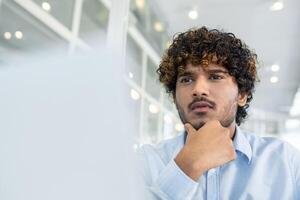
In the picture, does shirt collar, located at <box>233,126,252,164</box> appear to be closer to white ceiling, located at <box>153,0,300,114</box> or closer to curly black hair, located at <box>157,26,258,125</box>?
curly black hair, located at <box>157,26,258,125</box>

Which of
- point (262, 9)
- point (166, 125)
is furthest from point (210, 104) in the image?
point (262, 9)

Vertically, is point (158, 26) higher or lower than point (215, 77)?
higher

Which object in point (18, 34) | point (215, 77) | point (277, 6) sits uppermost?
point (277, 6)

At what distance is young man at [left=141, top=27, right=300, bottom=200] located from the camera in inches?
27.2

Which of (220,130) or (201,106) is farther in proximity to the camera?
(201,106)

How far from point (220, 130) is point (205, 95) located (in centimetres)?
33

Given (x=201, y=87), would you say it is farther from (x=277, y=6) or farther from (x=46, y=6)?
(x=277, y=6)

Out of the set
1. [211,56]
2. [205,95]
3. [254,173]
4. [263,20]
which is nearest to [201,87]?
[205,95]

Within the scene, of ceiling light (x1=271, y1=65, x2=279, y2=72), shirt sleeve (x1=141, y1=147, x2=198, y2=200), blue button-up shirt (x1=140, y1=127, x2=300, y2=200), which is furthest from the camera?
ceiling light (x1=271, y1=65, x2=279, y2=72)

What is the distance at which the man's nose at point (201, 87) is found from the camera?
3.30 feet

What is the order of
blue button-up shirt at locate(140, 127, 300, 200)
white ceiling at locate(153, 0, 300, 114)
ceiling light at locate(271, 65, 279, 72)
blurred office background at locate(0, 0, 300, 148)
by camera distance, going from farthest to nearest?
ceiling light at locate(271, 65, 279, 72) → white ceiling at locate(153, 0, 300, 114) → blurred office background at locate(0, 0, 300, 148) → blue button-up shirt at locate(140, 127, 300, 200)

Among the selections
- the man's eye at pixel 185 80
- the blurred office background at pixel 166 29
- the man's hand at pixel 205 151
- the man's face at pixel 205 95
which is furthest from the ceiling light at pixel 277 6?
the man's hand at pixel 205 151

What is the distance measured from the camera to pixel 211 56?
112 cm

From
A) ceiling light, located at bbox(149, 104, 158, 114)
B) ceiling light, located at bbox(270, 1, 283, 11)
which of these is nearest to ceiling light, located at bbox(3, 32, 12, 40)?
ceiling light, located at bbox(149, 104, 158, 114)
